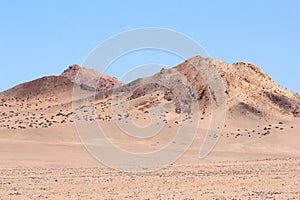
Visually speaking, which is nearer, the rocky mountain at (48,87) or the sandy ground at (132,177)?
the sandy ground at (132,177)

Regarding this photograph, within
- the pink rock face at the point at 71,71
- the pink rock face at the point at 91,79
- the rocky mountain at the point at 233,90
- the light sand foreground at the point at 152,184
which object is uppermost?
the pink rock face at the point at 71,71

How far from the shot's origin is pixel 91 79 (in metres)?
84.5

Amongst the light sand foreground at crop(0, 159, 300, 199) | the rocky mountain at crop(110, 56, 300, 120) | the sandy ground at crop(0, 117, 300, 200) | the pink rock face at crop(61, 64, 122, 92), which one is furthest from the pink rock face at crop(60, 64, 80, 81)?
the light sand foreground at crop(0, 159, 300, 199)

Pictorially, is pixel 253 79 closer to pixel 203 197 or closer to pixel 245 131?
pixel 245 131

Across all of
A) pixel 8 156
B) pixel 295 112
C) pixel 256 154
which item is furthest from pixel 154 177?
pixel 295 112

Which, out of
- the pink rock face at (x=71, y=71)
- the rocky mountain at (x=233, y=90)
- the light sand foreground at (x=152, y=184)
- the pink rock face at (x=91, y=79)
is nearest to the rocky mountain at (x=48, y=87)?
the pink rock face at (x=91, y=79)

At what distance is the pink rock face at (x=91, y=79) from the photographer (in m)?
82.3

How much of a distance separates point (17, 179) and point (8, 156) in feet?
48.6

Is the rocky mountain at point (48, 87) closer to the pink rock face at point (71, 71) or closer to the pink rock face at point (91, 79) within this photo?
the pink rock face at point (91, 79)

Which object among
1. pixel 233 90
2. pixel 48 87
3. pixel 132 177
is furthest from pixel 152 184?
pixel 48 87

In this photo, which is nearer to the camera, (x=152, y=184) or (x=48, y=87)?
(x=152, y=184)

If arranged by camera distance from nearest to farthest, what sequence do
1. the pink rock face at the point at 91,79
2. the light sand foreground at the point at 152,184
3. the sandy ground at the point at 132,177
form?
1. the light sand foreground at the point at 152,184
2. the sandy ground at the point at 132,177
3. the pink rock face at the point at 91,79

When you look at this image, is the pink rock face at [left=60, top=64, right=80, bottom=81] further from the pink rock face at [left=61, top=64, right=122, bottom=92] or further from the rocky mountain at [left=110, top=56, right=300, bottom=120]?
the rocky mountain at [left=110, top=56, right=300, bottom=120]

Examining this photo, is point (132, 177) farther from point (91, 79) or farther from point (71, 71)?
point (71, 71)
